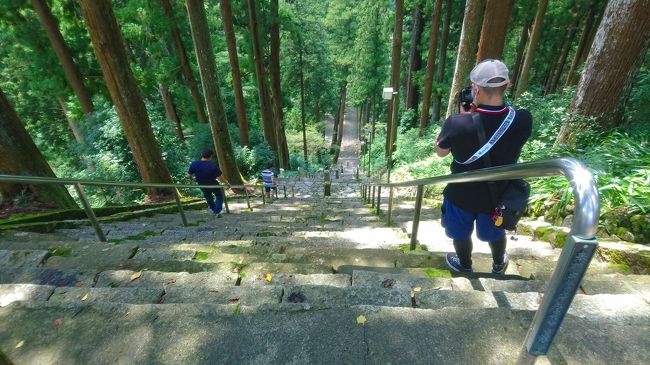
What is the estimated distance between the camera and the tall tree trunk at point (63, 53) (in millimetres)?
9250

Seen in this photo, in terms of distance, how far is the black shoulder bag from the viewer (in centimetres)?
213

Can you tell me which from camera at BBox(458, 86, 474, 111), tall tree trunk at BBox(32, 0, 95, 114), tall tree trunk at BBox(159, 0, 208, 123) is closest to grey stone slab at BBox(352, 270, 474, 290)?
camera at BBox(458, 86, 474, 111)

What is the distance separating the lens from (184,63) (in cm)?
1391

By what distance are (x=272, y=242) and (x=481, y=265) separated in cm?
243

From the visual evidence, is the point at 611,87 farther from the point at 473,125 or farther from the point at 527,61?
the point at 527,61

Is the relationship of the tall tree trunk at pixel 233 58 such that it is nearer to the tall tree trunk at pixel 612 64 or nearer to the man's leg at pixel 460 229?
the tall tree trunk at pixel 612 64

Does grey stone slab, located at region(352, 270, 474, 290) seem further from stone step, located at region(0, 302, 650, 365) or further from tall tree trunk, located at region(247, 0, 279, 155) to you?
tall tree trunk, located at region(247, 0, 279, 155)

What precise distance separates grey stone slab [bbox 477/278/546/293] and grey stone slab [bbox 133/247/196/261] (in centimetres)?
262

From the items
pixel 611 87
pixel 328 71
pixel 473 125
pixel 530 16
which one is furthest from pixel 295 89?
pixel 473 125

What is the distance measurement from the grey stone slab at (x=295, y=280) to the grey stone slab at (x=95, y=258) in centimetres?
127

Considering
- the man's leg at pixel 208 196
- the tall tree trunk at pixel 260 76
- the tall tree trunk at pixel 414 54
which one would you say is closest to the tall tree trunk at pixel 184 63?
the tall tree trunk at pixel 260 76

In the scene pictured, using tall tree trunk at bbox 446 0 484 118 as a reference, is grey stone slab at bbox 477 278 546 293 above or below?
below

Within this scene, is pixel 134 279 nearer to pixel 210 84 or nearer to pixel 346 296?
pixel 346 296

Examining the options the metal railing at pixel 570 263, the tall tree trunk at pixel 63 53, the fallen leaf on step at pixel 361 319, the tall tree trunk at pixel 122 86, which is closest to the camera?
the metal railing at pixel 570 263
